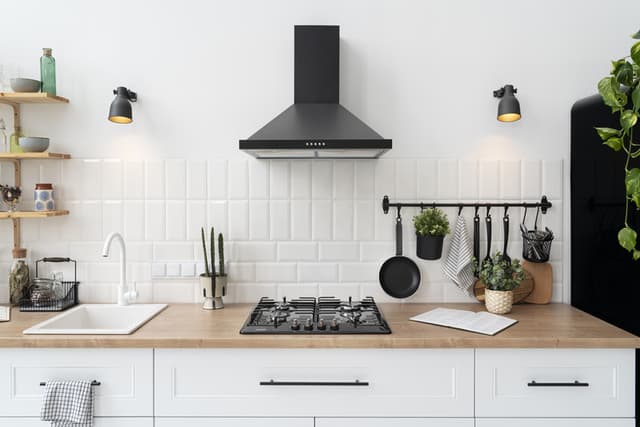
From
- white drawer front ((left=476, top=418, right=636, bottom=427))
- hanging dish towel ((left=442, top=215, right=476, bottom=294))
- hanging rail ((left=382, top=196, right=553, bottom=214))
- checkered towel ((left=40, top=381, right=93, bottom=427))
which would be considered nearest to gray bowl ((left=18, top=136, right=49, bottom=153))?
checkered towel ((left=40, top=381, right=93, bottom=427))

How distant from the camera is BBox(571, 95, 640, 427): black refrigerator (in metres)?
2.00

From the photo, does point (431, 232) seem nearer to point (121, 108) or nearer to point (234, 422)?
point (234, 422)

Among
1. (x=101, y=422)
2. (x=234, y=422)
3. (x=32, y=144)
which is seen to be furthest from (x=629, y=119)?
(x=32, y=144)

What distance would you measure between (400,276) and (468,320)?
0.49 m

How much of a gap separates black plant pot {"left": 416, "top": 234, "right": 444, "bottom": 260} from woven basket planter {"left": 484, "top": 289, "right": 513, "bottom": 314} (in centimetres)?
30

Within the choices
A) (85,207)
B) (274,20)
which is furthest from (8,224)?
(274,20)

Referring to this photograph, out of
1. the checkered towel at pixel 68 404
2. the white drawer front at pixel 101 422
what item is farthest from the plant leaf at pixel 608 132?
the checkered towel at pixel 68 404

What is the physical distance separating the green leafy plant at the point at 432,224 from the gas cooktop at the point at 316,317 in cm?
43

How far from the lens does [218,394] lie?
6.16 ft

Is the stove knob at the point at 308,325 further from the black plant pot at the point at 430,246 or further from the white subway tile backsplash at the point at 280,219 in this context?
the black plant pot at the point at 430,246

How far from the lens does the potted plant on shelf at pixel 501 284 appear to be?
2.22 meters

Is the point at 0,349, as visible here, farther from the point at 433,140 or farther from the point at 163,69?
the point at 433,140

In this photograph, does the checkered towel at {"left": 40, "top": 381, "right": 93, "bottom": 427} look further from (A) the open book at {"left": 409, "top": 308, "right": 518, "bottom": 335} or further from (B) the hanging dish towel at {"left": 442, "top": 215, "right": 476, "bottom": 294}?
(B) the hanging dish towel at {"left": 442, "top": 215, "right": 476, "bottom": 294}

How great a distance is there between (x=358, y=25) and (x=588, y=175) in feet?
4.35
